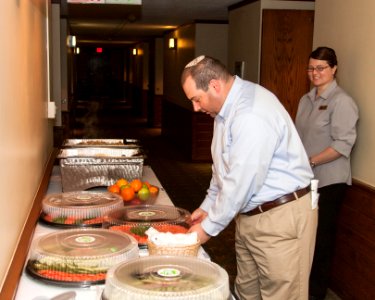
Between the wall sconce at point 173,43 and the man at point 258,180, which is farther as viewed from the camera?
the wall sconce at point 173,43

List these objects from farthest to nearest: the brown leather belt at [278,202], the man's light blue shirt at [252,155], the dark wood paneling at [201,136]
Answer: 1. the dark wood paneling at [201,136]
2. the brown leather belt at [278,202]
3. the man's light blue shirt at [252,155]

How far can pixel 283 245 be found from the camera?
2.36m

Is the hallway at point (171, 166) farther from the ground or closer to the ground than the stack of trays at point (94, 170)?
closer to the ground

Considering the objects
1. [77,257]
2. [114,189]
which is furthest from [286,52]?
[77,257]

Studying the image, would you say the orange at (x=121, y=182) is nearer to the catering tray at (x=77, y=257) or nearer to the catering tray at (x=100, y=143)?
the catering tray at (x=100, y=143)

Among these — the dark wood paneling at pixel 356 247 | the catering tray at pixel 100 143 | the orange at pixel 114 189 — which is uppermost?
the catering tray at pixel 100 143

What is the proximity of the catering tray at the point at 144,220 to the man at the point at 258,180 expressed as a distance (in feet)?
0.25

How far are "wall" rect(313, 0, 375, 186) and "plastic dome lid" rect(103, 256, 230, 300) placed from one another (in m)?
2.06

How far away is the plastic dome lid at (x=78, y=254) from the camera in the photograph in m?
1.73

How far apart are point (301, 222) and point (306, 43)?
14.1 ft

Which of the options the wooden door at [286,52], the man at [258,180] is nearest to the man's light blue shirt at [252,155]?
the man at [258,180]

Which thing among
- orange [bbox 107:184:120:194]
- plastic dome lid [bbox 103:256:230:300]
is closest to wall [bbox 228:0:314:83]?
orange [bbox 107:184:120:194]

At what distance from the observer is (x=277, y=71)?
6.31 meters

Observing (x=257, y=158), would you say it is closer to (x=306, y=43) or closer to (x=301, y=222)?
(x=301, y=222)
